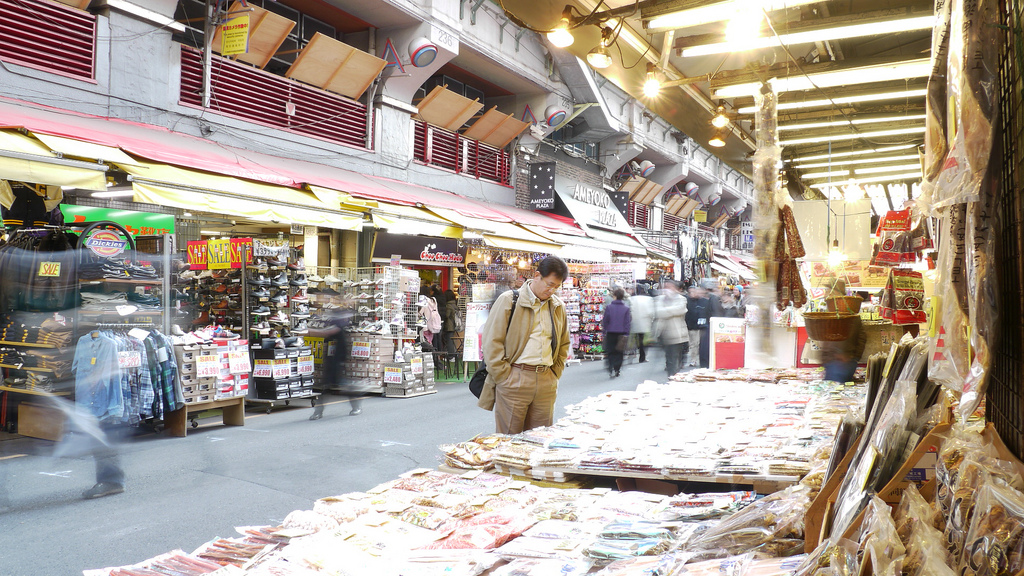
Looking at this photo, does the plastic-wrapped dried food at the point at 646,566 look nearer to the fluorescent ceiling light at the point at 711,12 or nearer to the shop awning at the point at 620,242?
the fluorescent ceiling light at the point at 711,12

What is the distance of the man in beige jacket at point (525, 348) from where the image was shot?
16.6 ft

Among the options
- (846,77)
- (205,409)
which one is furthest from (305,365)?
(846,77)

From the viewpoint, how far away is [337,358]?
382 inches

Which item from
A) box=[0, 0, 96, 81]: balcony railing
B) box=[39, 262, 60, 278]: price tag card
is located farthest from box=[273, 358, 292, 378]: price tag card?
box=[0, 0, 96, 81]: balcony railing

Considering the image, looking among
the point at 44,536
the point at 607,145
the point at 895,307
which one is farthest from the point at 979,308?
the point at 607,145

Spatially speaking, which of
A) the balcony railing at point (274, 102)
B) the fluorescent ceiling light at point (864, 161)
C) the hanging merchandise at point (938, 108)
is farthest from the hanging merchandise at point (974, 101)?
the balcony railing at point (274, 102)

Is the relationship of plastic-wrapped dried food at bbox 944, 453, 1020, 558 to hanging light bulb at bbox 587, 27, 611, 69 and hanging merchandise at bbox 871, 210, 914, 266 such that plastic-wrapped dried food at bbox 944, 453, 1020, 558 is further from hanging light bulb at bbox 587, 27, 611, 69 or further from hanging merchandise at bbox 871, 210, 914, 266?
hanging light bulb at bbox 587, 27, 611, 69

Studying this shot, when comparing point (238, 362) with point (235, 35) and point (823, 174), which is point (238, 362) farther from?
point (823, 174)

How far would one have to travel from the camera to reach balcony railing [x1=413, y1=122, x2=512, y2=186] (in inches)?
560

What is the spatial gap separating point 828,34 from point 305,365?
799cm

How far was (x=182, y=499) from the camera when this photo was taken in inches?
214

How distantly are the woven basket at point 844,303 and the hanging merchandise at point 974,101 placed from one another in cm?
295

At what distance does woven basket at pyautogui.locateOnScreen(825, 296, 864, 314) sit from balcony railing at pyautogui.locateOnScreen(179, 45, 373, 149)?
29.6 ft

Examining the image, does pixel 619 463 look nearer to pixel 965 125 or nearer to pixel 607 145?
pixel 965 125
